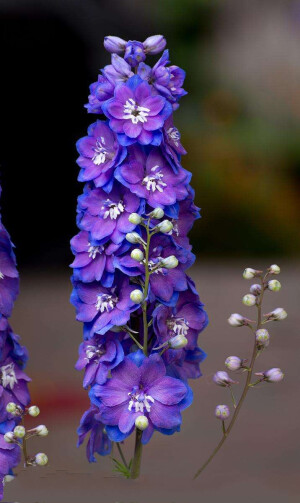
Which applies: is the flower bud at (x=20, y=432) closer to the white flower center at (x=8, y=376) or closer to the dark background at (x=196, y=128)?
the white flower center at (x=8, y=376)

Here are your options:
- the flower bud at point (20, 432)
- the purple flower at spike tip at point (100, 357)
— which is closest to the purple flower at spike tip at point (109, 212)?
the purple flower at spike tip at point (100, 357)

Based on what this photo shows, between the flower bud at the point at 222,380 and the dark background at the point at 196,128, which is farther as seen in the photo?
the dark background at the point at 196,128

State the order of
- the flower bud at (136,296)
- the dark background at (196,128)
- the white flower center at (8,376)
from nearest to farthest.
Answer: the flower bud at (136,296), the white flower center at (8,376), the dark background at (196,128)

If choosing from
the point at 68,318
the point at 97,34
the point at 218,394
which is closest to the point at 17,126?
the point at 97,34

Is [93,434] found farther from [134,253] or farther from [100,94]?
[100,94]

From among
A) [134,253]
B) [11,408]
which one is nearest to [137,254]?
[134,253]

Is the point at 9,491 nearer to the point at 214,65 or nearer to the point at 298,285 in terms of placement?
the point at 298,285

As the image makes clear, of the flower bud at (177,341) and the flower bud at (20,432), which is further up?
the flower bud at (177,341)

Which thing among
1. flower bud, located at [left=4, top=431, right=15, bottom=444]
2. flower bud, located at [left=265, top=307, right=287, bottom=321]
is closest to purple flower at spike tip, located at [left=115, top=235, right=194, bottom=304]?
flower bud, located at [left=265, top=307, right=287, bottom=321]
